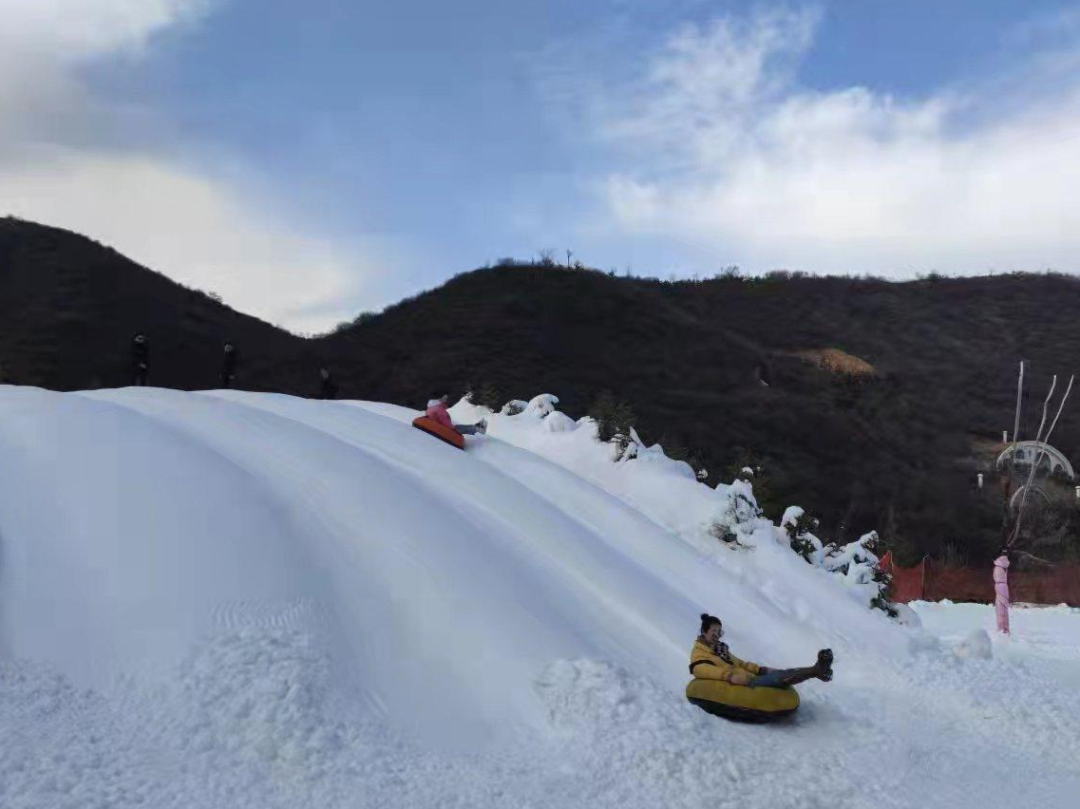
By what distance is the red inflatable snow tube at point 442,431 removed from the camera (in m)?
14.6

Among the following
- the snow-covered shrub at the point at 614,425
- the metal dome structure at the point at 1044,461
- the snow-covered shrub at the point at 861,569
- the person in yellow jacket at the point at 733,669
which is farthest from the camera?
the metal dome structure at the point at 1044,461

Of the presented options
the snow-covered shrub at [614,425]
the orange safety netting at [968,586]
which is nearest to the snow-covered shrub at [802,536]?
the snow-covered shrub at [614,425]

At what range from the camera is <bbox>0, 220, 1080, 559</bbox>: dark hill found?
33.2m

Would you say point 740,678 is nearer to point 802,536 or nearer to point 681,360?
point 802,536

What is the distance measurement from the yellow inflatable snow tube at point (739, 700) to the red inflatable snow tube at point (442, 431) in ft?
24.1

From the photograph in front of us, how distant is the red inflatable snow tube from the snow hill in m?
1.72

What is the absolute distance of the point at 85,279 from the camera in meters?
41.1

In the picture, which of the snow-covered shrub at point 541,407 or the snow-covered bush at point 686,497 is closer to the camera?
the snow-covered bush at point 686,497

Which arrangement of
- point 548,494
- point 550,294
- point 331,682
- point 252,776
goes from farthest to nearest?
point 550,294 < point 548,494 < point 331,682 < point 252,776

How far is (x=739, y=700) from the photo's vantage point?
7.68 metres

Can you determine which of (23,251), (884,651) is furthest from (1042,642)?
(23,251)

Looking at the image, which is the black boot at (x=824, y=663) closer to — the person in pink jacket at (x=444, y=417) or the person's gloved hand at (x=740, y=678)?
the person's gloved hand at (x=740, y=678)

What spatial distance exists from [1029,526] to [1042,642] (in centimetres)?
1430

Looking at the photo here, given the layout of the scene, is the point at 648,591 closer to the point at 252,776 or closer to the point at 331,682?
the point at 331,682
